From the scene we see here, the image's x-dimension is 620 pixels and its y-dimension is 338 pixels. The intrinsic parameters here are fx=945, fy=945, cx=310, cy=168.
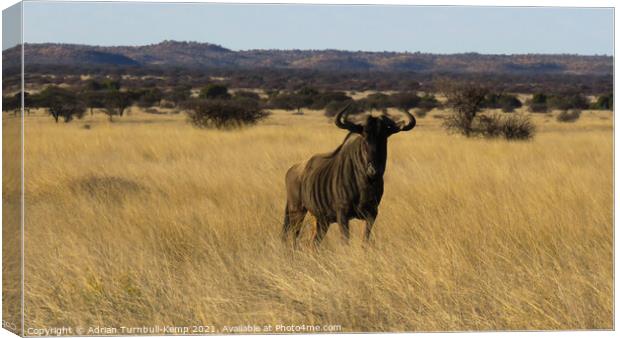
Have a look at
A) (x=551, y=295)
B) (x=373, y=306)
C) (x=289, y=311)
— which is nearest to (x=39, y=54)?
(x=289, y=311)

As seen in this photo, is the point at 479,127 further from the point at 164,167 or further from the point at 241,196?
the point at 241,196

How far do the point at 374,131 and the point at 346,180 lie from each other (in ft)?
2.13

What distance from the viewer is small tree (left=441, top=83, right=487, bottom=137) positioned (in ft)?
81.7

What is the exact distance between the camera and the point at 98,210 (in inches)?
396

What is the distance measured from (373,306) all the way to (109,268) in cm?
217

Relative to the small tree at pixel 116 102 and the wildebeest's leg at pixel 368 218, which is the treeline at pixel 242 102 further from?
the wildebeest's leg at pixel 368 218

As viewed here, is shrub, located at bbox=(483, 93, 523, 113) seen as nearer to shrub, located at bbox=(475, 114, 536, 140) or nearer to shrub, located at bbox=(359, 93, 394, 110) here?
shrub, located at bbox=(359, 93, 394, 110)

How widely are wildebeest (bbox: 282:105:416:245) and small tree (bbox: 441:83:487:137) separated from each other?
16488mm

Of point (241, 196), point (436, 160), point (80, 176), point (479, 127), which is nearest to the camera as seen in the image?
point (241, 196)

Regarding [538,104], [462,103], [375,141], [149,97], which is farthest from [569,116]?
[375,141]

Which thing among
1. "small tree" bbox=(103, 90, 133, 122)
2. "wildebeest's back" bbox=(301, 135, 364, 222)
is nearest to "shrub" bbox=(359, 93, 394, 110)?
"small tree" bbox=(103, 90, 133, 122)

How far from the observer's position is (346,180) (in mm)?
7723

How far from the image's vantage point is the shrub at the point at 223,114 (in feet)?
93.8

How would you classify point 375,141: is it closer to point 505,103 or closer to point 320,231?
point 320,231
